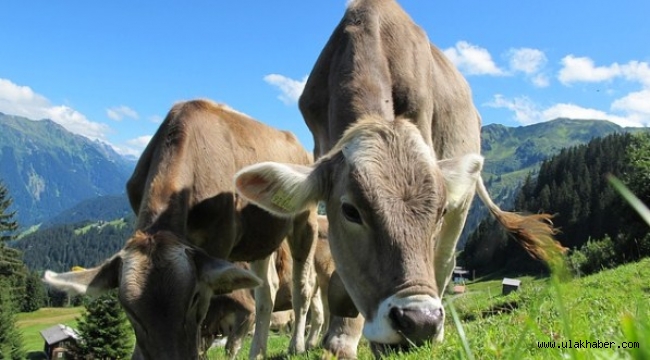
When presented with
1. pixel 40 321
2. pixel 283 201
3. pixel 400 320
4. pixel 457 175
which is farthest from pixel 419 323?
pixel 40 321

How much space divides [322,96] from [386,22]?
4.29 feet

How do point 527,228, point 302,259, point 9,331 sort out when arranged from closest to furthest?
point 527,228
point 302,259
point 9,331

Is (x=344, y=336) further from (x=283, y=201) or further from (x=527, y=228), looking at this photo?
(x=527, y=228)

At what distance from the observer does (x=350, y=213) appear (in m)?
4.85

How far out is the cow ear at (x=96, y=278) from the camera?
5.73 metres

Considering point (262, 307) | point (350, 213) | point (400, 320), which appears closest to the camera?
point (400, 320)

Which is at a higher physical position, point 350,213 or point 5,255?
point 350,213

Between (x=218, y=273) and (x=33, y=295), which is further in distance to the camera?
(x=33, y=295)

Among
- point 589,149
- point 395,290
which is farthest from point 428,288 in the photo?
point 589,149

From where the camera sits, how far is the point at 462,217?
7.42 m

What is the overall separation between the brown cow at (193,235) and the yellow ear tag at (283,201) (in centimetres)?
21

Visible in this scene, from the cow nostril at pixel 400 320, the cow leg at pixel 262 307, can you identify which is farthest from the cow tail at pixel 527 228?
the cow nostril at pixel 400 320

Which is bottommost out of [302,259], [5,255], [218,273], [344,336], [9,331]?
[9,331]

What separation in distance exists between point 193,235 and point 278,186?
218 cm
